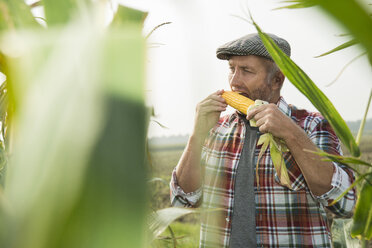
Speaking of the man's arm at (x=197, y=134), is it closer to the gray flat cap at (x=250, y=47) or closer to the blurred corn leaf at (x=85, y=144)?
the gray flat cap at (x=250, y=47)

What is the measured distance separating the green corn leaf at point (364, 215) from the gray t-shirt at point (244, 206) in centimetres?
72

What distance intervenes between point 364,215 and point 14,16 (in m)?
0.40

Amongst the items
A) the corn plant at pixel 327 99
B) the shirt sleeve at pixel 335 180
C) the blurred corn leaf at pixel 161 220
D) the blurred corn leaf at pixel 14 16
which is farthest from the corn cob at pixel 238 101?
Result: the blurred corn leaf at pixel 14 16

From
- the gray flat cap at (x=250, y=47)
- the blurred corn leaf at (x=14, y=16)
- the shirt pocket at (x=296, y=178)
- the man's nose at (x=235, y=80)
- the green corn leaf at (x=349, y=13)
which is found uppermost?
the green corn leaf at (x=349, y=13)

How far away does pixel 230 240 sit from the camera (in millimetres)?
1100

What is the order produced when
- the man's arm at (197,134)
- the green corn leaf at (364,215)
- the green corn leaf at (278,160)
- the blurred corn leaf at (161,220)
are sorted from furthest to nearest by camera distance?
1. the man's arm at (197,134)
2. the green corn leaf at (278,160)
3. the green corn leaf at (364,215)
4. the blurred corn leaf at (161,220)

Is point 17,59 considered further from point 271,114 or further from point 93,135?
point 271,114

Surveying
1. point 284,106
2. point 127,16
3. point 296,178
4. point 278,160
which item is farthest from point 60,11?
point 284,106

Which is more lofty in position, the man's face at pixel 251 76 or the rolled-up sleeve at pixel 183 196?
the man's face at pixel 251 76

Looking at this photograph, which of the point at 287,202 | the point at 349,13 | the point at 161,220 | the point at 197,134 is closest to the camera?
the point at 349,13

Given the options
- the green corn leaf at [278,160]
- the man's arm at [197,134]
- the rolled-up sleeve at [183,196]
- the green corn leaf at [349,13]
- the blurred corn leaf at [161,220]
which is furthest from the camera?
the rolled-up sleeve at [183,196]

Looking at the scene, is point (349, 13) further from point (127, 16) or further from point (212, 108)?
point (212, 108)

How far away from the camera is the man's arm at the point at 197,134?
1023mm

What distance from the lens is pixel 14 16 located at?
142 millimetres
